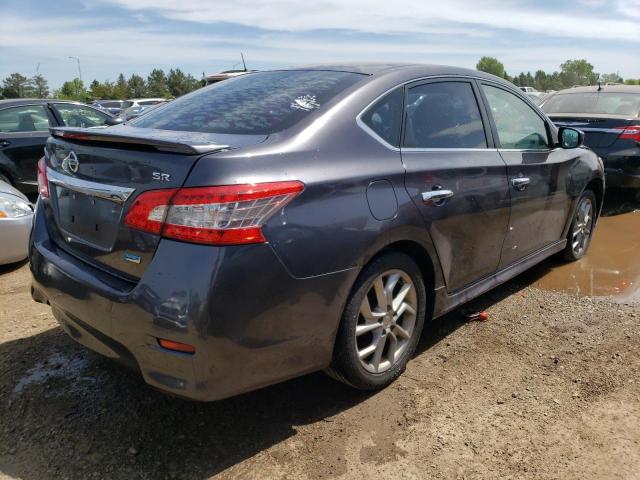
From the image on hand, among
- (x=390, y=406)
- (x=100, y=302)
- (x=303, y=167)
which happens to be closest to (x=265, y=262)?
(x=303, y=167)

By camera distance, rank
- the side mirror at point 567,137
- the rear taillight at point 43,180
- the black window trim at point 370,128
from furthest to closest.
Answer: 1. the side mirror at point 567,137
2. the rear taillight at point 43,180
3. the black window trim at point 370,128

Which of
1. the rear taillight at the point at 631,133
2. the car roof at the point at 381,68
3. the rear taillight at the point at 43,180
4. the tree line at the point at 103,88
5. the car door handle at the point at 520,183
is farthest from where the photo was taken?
the tree line at the point at 103,88

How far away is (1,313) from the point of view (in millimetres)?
3922

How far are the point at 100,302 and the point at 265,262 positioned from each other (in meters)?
0.74

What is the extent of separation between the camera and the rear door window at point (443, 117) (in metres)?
3.00

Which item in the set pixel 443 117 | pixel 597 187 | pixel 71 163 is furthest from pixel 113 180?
pixel 597 187

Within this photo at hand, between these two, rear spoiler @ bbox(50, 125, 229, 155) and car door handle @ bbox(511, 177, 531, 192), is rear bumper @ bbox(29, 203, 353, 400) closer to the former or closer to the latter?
rear spoiler @ bbox(50, 125, 229, 155)

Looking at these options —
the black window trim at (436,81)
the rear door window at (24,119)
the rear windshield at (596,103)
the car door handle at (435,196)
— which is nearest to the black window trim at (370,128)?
the black window trim at (436,81)

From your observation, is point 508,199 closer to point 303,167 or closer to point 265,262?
point 303,167

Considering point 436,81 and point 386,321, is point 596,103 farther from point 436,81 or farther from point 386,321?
point 386,321

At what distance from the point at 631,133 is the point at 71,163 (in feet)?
21.4

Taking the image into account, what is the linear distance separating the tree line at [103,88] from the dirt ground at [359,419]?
33443 millimetres

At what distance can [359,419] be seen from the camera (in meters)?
2.70

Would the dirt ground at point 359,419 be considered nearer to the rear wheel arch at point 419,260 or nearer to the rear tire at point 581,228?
the rear wheel arch at point 419,260
